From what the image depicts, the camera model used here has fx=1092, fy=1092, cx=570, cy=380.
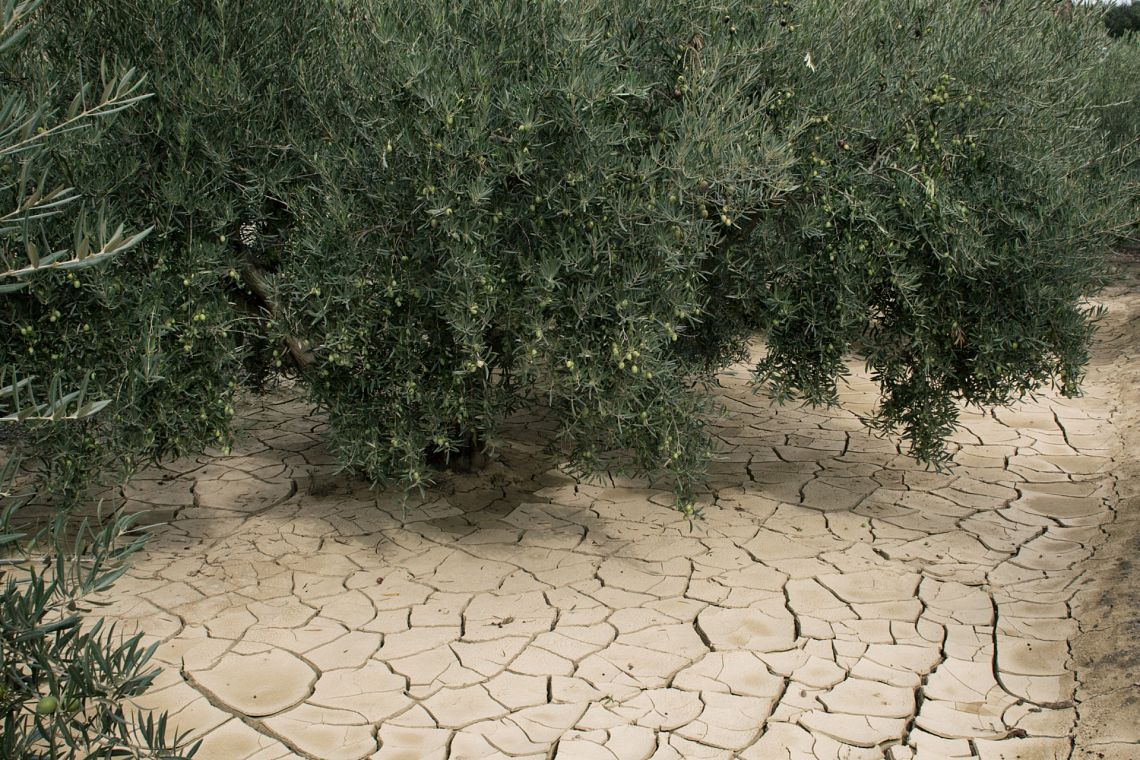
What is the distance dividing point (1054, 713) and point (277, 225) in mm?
3995

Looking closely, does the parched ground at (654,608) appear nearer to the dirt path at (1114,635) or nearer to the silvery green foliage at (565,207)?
the dirt path at (1114,635)

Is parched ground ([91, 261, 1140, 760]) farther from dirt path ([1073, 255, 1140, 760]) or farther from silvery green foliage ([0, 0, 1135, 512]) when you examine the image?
silvery green foliage ([0, 0, 1135, 512])

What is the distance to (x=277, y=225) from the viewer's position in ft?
17.4

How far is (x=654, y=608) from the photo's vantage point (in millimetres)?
4980

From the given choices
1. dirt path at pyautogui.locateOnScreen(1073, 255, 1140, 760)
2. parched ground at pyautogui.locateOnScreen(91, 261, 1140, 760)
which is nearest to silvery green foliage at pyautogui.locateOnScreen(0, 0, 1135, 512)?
parched ground at pyautogui.locateOnScreen(91, 261, 1140, 760)

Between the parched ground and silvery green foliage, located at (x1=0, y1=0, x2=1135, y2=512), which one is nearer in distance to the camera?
the parched ground

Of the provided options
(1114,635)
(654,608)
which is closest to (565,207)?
(654,608)

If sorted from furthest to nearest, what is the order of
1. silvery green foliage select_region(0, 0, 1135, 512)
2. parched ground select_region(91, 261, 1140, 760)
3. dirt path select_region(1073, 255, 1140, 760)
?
silvery green foliage select_region(0, 0, 1135, 512), parched ground select_region(91, 261, 1140, 760), dirt path select_region(1073, 255, 1140, 760)

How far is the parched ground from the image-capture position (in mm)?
4059

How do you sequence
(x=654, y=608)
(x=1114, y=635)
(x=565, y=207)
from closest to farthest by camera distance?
(x=1114, y=635) → (x=565, y=207) → (x=654, y=608)

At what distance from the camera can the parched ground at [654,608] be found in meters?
4.06

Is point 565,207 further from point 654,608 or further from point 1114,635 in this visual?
point 1114,635

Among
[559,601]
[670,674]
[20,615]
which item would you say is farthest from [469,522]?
[20,615]

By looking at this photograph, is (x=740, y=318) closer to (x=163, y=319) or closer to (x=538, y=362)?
(x=538, y=362)
